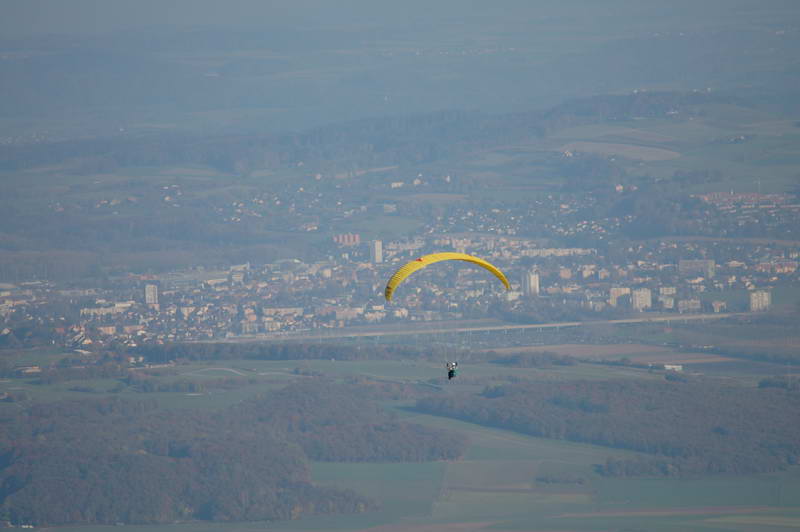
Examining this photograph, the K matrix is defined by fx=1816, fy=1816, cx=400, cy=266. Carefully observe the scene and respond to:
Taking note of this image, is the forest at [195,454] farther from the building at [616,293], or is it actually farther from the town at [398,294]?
the building at [616,293]

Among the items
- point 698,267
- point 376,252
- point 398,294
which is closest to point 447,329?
point 398,294

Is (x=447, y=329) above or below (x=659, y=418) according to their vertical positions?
above

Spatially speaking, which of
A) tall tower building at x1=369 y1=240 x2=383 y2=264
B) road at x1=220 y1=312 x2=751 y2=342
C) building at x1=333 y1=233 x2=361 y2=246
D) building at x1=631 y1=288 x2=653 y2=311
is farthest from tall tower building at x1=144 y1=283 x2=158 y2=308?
building at x1=631 y1=288 x2=653 y2=311

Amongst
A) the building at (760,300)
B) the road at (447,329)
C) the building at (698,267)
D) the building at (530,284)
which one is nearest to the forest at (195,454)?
the road at (447,329)

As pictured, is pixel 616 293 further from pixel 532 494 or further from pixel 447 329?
pixel 532 494

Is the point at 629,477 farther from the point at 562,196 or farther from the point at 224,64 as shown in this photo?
the point at 224,64

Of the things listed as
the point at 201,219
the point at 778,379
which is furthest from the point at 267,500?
the point at 201,219
